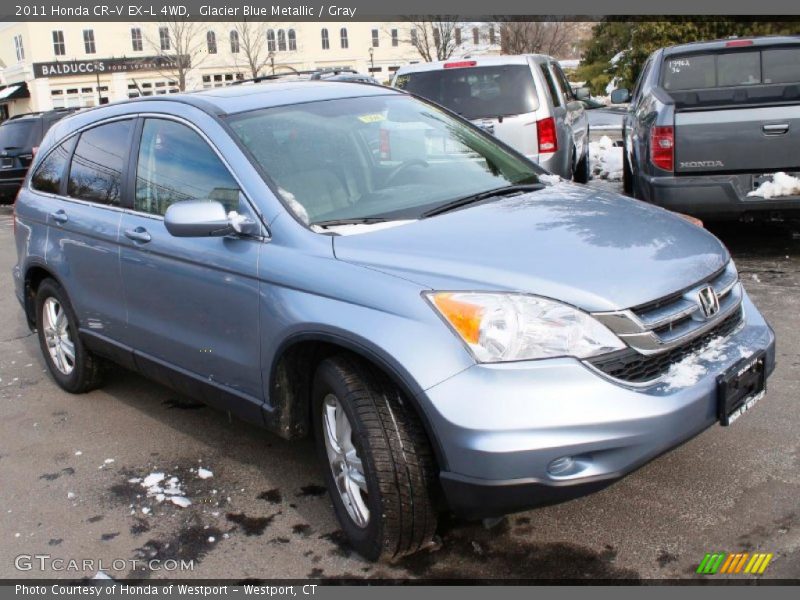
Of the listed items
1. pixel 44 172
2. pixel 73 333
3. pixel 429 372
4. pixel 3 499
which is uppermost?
pixel 44 172

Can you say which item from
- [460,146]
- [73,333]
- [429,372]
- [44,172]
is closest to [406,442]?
[429,372]

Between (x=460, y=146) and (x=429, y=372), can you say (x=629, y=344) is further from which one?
(x=460, y=146)

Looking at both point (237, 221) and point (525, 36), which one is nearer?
point (237, 221)

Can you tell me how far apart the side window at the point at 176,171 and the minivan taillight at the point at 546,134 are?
4945mm

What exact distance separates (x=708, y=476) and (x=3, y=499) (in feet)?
10.6

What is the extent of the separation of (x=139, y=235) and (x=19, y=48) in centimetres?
7106

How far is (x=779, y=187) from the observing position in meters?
6.66

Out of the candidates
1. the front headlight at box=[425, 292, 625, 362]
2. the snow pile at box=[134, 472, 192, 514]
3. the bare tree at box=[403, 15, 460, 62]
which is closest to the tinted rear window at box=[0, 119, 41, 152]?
the snow pile at box=[134, 472, 192, 514]

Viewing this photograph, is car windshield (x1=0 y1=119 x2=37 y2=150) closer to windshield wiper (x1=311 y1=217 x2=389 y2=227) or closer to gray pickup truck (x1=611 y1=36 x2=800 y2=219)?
gray pickup truck (x1=611 y1=36 x2=800 y2=219)

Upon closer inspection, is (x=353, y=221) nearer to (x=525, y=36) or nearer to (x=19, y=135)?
(x=19, y=135)

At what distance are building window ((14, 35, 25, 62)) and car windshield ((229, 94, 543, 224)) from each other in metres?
70.1

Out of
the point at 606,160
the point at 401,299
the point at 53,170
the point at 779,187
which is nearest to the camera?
the point at 401,299

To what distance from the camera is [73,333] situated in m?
5.18
